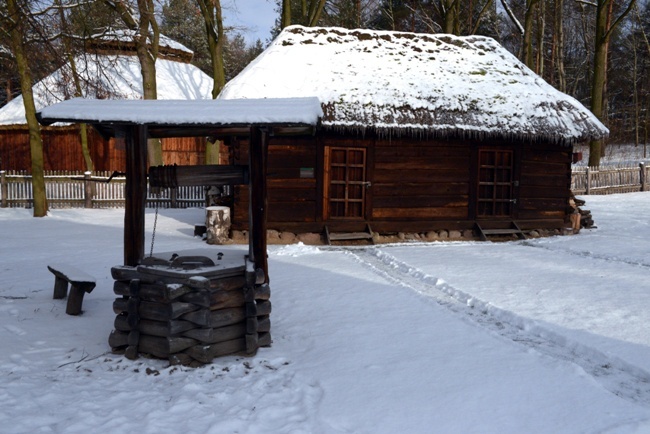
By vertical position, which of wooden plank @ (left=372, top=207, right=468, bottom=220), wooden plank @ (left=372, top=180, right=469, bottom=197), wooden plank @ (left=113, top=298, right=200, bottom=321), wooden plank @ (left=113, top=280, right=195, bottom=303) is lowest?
wooden plank @ (left=113, top=298, right=200, bottom=321)

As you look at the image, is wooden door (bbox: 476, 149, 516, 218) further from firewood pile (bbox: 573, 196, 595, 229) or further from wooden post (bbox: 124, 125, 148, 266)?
wooden post (bbox: 124, 125, 148, 266)

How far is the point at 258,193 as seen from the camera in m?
4.96

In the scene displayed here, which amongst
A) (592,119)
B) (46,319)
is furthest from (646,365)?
(592,119)

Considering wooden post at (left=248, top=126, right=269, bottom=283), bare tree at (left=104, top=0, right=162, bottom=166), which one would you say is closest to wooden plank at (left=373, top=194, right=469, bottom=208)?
wooden post at (left=248, top=126, right=269, bottom=283)

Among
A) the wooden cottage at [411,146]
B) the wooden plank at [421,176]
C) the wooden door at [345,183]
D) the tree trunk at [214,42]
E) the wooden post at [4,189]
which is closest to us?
the wooden cottage at [411,146]

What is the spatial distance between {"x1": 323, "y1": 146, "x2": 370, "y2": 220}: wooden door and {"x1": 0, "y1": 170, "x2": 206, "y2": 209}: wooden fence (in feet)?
27.1

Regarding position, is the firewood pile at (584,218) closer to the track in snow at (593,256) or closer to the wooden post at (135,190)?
the track in snow at (593,256)

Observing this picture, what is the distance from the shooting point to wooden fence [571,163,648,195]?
2236 cm

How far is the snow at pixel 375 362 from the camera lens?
11.3 ft

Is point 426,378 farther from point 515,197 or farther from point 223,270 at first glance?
point 515,197

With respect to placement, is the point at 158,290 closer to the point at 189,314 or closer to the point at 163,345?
the point at 189,314

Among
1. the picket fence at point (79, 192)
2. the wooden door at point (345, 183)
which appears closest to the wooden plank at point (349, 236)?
the wooden door at point (345, 183)

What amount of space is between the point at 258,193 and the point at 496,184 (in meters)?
8.55

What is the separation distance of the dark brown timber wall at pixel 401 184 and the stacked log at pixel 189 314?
619 centimetres
